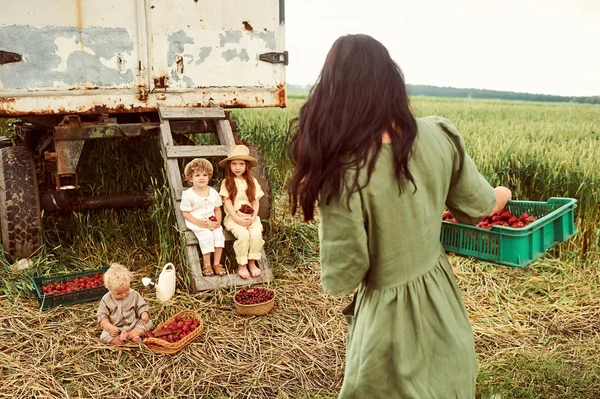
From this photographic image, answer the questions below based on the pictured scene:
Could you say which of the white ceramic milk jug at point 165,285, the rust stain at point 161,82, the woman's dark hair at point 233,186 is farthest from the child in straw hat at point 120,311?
the rust stain at point 161,82

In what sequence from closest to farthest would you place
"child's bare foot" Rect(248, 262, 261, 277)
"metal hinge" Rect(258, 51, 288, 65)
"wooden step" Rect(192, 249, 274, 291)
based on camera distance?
1. "wooden step" Rect(192, 249, 274, 291)
2. "child's bare foot" Rect(248, 262, 261, 277)
3. "metal hinge" Rect(258, 51, 288, 65)

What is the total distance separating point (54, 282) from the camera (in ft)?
16.0

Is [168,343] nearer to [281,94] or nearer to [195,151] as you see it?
[195,151]

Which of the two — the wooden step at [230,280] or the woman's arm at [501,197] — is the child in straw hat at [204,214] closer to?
the wooden step at [230,280]

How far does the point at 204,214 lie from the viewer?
489 centimetres

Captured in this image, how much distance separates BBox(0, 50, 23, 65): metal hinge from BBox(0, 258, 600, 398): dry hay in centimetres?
202

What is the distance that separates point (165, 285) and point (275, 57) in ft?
8.89

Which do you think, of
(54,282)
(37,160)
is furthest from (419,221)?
(37,160)

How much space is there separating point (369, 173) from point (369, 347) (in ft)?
2.09

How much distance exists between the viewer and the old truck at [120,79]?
5.20 meters

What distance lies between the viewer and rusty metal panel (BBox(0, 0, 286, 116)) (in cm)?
520

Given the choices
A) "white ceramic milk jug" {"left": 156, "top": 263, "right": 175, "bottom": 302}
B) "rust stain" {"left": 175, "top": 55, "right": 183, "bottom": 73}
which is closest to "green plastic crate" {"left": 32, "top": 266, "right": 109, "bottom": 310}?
"white ceramic milk jug" {"left": 156, "top": 263, "right": 175, "bottom": 302}

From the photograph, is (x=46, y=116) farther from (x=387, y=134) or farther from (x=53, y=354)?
(x=387, y=134)

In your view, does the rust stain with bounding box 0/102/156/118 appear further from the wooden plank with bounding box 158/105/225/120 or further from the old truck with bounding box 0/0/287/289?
the wooden plank with bounding box 158/105/225/120
